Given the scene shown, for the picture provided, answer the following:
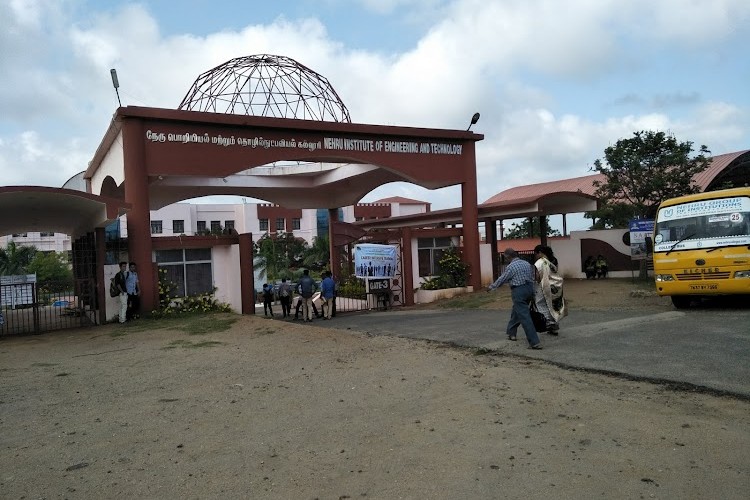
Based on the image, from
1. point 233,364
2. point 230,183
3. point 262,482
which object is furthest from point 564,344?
point 230,183

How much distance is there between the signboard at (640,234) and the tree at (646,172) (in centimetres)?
299

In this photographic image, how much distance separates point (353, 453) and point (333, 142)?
47.1 feet

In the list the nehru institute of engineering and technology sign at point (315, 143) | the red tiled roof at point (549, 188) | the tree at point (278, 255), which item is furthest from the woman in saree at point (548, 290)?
the tree at point (278, 255)

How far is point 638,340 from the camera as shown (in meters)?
8.76

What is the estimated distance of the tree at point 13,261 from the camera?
150 feet

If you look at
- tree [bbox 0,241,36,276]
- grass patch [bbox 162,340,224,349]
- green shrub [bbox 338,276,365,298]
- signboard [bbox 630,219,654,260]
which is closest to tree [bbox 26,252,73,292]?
tree [bbox 0,241,36,276]

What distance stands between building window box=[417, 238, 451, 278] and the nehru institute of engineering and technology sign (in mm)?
3549

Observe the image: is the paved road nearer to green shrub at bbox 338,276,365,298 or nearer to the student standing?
the student standing

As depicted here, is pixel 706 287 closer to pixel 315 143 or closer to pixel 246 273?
pixel 315 143

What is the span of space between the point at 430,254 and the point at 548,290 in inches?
512

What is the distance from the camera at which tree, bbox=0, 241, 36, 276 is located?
45719 mm

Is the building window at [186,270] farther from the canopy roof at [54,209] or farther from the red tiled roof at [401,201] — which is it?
the red tiled roof at [401,201]

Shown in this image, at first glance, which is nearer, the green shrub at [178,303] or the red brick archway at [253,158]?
the red brick archway at [253,158]

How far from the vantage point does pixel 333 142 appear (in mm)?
18172
